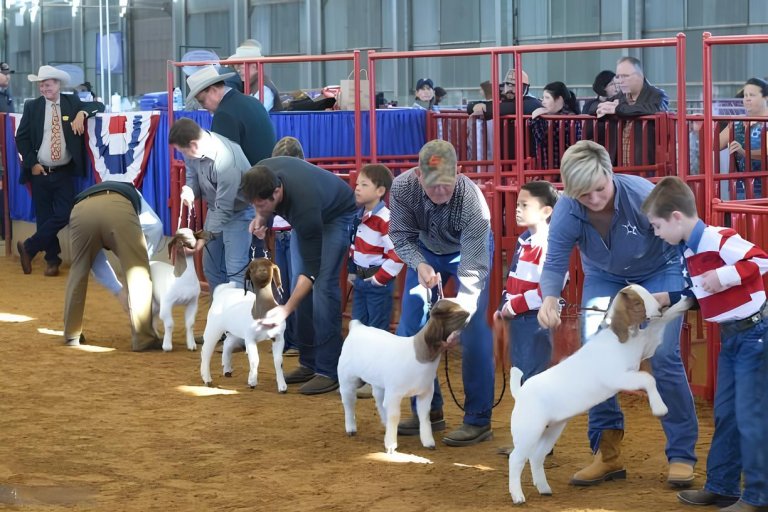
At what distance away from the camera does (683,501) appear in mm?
5227

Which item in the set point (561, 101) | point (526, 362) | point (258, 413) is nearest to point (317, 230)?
point (258, 413)

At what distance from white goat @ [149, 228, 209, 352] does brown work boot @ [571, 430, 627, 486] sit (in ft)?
13.5

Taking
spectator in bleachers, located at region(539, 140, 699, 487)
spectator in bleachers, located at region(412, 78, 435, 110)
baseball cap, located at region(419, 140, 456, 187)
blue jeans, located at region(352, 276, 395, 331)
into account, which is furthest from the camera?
spectator in bleachers, located at region(412, 78, 435, 110)

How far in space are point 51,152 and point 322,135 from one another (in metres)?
3.23

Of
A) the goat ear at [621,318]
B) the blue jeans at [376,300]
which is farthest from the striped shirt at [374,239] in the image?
the goat ear at [621,318]

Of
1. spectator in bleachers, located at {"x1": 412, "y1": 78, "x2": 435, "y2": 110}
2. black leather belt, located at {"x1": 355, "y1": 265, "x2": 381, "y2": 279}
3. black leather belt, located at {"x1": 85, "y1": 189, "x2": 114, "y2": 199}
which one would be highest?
spectator in bleachers, located at {"x1": 412, "y1": 78, "x2": 435, "y2": 110}

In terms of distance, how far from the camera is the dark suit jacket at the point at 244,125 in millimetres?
9430

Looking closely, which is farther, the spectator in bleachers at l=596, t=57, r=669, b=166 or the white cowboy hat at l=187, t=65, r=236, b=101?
the spectator in bleachers at l=596, t=57, r=669, b=166

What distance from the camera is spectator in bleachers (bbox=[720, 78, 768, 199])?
10141 mm

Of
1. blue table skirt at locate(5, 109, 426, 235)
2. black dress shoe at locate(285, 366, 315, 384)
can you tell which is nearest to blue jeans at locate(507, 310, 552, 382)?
black dress shoe at locate(285, 366, 315, 384)

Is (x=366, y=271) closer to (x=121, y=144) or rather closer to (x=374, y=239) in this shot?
(x=374, y=239)

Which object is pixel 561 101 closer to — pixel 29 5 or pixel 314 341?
pixel 314 341

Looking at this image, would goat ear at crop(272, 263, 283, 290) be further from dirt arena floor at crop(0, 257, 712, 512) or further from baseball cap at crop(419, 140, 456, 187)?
baseball cap at crop(419, 140, 456, 187)

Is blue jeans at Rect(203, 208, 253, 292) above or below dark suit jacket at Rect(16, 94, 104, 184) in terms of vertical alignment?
below
